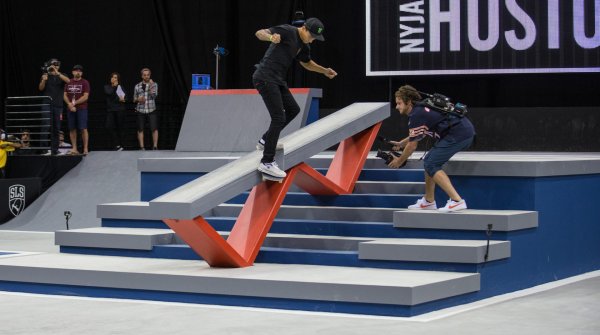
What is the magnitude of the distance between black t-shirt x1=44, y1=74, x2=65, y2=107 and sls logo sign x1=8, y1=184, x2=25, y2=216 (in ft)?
4.70

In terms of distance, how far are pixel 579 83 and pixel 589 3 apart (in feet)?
5.12

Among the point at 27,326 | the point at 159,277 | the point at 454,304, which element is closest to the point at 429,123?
the point at 454,304

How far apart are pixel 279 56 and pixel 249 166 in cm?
100

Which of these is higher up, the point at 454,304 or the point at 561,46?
the point at 561,46

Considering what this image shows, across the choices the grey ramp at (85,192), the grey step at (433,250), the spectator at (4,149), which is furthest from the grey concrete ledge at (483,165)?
the spectator at (4,149)

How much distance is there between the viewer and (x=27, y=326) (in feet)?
24.0

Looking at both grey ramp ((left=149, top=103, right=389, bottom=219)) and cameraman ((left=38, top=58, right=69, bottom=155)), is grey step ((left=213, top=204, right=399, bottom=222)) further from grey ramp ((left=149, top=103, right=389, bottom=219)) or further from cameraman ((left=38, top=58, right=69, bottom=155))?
cameraman ((left=38, top=58, right=69, bottom=155))

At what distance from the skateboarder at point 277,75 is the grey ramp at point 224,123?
4665mm

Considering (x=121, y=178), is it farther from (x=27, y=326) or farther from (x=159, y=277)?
(x=27, y=326)

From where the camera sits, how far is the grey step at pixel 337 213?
980 cm

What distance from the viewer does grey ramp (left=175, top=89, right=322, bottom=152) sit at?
14250 mm

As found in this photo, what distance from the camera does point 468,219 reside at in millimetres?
9062

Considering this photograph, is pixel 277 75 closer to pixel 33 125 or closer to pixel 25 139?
pixel 33 125

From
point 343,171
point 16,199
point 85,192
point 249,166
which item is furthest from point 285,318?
point 16,199
